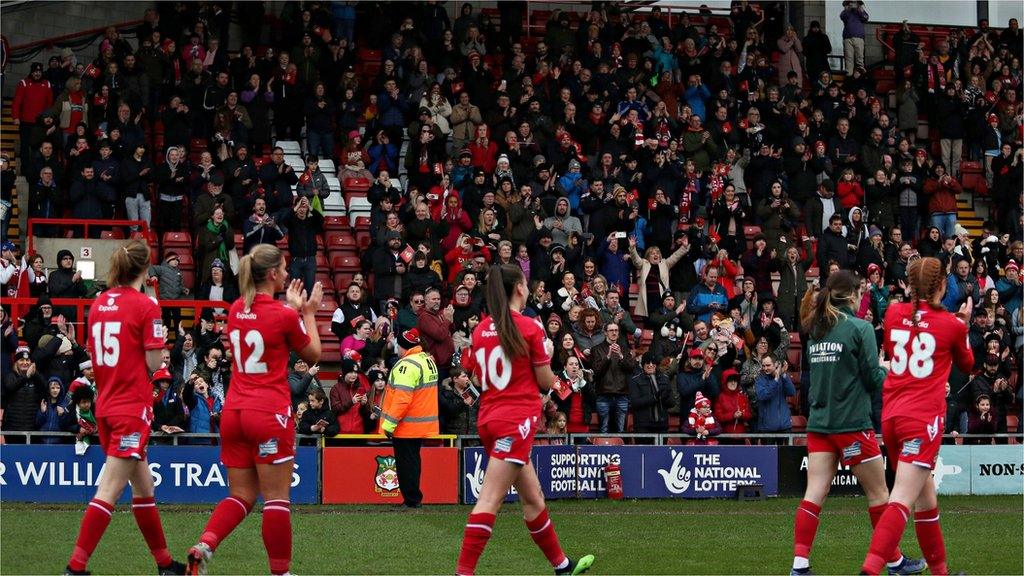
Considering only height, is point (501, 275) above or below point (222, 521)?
above

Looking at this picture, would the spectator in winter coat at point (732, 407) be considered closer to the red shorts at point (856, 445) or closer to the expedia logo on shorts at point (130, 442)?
the red shorts at point (856, 445)

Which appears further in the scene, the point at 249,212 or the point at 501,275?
the point at 249,212

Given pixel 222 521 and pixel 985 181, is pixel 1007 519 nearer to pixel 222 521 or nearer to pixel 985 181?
pixel 222 521

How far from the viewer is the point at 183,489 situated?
57.3 feet

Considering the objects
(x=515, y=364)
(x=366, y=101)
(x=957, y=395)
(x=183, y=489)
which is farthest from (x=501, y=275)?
(x=366, y=101)

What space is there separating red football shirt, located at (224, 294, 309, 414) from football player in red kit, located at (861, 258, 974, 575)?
4.12m

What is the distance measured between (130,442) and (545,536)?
9.47 feet

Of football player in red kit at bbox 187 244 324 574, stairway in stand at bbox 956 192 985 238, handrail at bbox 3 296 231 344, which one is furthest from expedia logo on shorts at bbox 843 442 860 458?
stairway in stand at bbox 956 192 985 238

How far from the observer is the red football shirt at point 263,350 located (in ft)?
30.7

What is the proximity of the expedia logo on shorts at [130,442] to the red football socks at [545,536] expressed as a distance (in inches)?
106

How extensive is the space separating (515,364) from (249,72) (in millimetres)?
16561

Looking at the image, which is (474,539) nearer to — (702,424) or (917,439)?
(917,439)

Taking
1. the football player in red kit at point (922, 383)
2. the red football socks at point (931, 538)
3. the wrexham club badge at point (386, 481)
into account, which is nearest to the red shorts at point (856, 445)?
the football player in red kit at point (922, 383)

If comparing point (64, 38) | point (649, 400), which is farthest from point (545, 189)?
point (64, 38)
